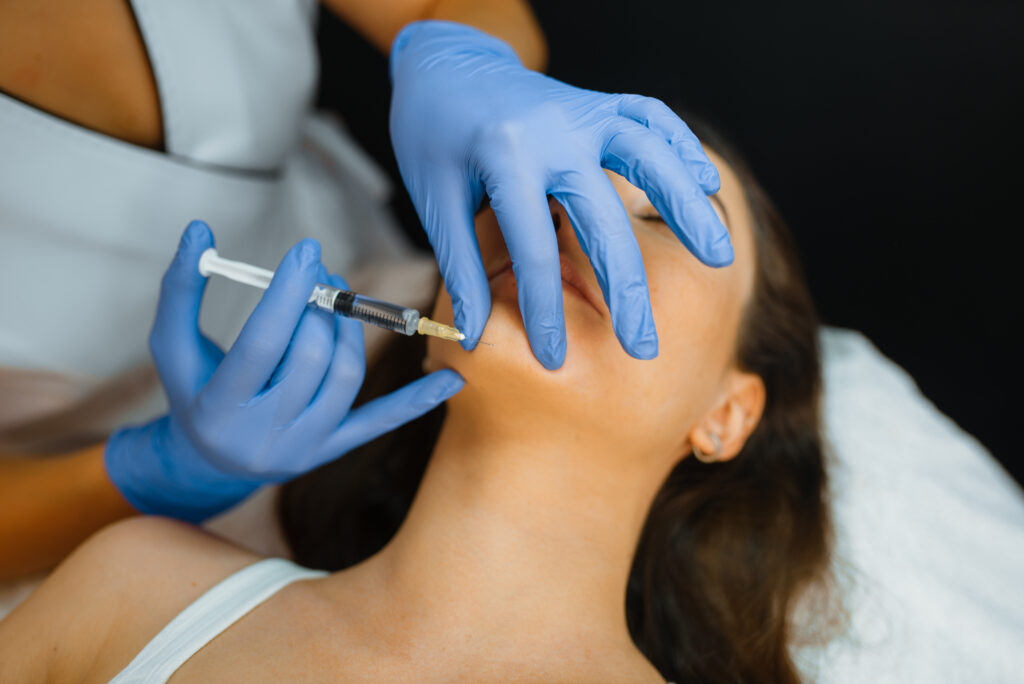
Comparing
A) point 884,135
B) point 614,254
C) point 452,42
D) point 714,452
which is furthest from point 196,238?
point 884,135

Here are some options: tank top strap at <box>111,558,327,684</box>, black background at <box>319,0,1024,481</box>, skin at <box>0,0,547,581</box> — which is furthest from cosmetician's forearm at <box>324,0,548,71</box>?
tank top strap at <box>111,558,327,684</box>

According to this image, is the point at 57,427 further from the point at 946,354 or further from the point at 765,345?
the point at 946,354

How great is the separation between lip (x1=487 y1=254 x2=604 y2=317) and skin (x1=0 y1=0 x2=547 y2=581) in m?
0.53

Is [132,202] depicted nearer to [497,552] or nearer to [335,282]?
[335,282]

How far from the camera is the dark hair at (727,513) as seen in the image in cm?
135

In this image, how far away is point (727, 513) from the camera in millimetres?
1493

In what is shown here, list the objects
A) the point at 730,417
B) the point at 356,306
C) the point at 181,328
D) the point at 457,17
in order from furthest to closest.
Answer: the point at 457,17 → the point at 730,417 → the point at 181,328 → the point at 356,306

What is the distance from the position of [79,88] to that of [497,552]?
1.01 metres

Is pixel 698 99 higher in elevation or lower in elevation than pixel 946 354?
higher

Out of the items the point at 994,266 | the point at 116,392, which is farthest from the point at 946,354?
the point at 116,392

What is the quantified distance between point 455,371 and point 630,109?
0.44 meters

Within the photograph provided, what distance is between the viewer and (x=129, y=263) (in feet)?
4.29

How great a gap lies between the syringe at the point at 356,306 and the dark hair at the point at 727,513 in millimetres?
556

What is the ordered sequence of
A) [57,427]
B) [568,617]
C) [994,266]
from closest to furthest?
1. [568,617]
2. [57,427]
3. [994,266]
